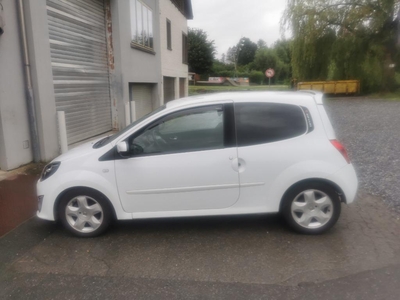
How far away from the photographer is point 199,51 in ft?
221

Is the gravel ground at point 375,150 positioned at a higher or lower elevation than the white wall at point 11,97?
lower

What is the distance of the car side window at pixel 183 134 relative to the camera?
3.92 m

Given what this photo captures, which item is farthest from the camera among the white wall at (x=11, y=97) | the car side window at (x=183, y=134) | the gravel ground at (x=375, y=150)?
the white wall at (x=11, y=97)

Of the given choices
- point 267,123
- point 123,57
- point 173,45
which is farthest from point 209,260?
point 173,45

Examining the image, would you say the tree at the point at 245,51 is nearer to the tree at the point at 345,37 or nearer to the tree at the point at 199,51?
the tree at the point at 199,51

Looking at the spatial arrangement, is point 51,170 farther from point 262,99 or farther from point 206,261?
point 262,99

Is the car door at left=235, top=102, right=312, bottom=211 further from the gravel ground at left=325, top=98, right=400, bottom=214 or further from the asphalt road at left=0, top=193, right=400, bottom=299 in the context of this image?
the gravel ground at left=325, top=98, right=400, bottom=214

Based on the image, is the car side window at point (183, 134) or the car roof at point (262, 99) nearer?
the car side window at point (183, 134)

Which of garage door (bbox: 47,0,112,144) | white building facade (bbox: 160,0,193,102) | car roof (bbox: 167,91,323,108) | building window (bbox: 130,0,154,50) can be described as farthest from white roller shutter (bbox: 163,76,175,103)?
car roof (bbox: 167,91,323,108)

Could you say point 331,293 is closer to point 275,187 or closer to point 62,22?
point 275,187

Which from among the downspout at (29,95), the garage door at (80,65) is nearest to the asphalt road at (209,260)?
the downspout at (29,95)

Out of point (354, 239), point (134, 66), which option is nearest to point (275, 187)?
point (354, 239)

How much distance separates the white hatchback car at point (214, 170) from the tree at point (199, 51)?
6413cm

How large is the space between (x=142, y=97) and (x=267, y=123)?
11.0 m
